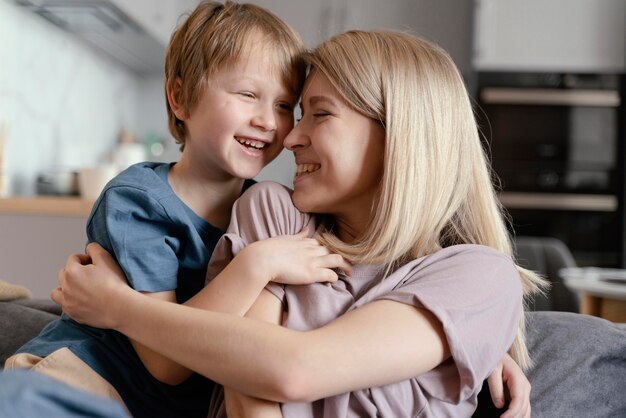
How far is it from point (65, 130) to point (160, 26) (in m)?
0.80

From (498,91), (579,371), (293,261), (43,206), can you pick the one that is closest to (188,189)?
(293,261)

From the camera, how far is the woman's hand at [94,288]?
1.13 meters

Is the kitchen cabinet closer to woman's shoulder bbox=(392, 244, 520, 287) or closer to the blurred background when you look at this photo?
the blurred background

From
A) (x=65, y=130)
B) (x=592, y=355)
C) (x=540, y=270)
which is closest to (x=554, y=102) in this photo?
(x=540, y=270)

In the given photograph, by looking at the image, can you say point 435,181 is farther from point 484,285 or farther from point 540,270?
point 540,270

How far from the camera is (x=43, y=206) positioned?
2.98m

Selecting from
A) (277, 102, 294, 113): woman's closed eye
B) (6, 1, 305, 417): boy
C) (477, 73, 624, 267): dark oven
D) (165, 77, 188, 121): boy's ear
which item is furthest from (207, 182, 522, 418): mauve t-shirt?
(477, 73, 624, 267): dark oven

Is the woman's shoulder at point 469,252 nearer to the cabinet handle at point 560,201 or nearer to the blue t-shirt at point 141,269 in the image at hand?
the blue t-shirt at point 141,269

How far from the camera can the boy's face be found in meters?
1.33

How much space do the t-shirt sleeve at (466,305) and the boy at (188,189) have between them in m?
0.38

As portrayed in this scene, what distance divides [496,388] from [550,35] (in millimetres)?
4200

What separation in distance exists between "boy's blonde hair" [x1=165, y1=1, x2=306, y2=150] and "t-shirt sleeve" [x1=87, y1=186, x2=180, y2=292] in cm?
25

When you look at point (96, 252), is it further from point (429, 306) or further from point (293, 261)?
point (429, 306)

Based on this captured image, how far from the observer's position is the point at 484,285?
3.49 feet
